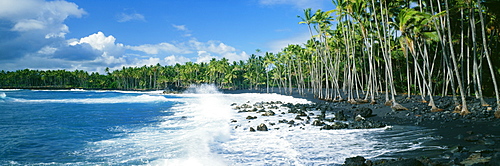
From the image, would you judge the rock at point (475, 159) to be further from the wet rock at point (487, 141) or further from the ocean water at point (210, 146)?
the wet rock at point (487, 141)

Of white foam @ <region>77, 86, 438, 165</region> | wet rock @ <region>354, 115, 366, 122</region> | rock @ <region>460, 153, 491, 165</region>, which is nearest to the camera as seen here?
rock @ <region>460, 153, 491, 165</region>

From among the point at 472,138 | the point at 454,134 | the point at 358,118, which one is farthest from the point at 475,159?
the point at 358,118

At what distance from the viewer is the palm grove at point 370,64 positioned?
17266 mm

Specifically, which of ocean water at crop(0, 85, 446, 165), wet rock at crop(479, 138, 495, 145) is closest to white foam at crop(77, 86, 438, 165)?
ocean water at crop(0, 85, 446, 165)

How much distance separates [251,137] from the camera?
12383 mm

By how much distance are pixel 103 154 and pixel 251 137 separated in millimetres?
5854

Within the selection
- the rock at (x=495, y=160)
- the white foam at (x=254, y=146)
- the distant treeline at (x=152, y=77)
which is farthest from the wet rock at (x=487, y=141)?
the distant treeline at (x=152, y=77)

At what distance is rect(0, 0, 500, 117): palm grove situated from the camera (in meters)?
17.3

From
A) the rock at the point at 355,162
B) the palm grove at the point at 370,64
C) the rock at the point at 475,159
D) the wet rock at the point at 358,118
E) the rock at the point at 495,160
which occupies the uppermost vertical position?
the palm grove at the point at 370,64

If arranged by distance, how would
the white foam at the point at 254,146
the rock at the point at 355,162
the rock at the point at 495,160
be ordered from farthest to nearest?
the white foam at the point at 254,146 → the rock at the point at 355,162 → the rock at the point at 495,160

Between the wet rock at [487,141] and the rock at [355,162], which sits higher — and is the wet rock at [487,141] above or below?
above

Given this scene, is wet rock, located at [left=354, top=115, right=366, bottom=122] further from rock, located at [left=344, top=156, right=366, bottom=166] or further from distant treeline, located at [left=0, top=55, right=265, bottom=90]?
distant treeline, located at [left=0, top=55, right=265, bottom=90]

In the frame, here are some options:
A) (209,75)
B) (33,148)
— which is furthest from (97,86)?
(33,148)

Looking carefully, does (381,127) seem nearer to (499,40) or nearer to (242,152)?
(242,152)
